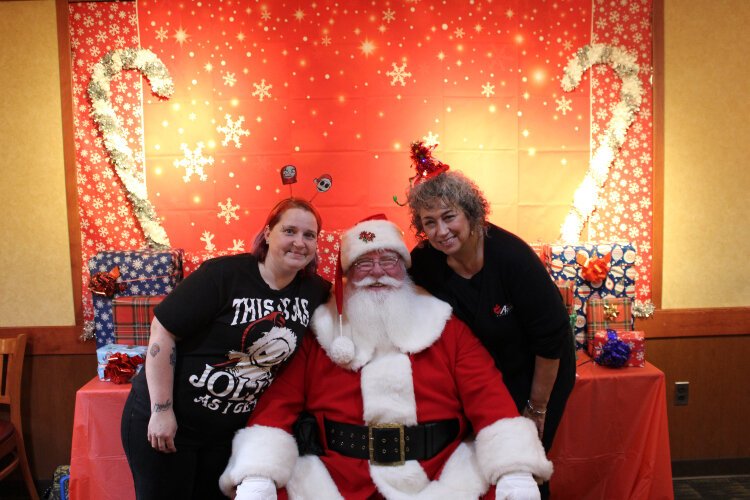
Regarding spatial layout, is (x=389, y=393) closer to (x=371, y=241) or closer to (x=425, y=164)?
(x=371, y=241)

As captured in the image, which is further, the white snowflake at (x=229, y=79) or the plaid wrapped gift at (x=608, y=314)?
the white snowflake at (x=229, y=79)

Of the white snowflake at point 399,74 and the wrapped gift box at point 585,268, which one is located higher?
the white snowflake at point 399,74

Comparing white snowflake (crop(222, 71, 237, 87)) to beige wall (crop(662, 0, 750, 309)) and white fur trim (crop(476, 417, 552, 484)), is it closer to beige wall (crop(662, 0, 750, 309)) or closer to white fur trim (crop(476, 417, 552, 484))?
white fur trim (crop(476, 417, 552, 484))

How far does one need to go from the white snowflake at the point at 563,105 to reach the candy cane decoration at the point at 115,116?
2.04 meters

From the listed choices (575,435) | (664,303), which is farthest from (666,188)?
(575,435)

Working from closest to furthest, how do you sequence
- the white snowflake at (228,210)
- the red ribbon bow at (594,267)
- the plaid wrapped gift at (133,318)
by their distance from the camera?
the plaid wrapped gift at (133,318), the red ribbon bow at (594,267), the white snowflake at (228,210)

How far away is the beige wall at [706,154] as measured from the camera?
2.79 meters

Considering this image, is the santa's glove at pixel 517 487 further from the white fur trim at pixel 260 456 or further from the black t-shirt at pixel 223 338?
the black t-shirt at pixel 223 338

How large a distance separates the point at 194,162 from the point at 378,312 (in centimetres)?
149

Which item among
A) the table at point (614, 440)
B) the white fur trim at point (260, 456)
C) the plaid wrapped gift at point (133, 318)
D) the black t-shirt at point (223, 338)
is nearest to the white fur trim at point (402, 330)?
the black t-shirt at point (223, 338)

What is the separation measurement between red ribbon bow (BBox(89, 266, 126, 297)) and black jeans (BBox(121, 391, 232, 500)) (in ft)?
2.89

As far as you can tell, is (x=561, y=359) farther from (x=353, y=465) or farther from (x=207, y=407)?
(x=207, y=407)

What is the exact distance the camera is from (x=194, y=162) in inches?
109

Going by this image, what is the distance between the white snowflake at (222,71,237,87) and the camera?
8.97ft
